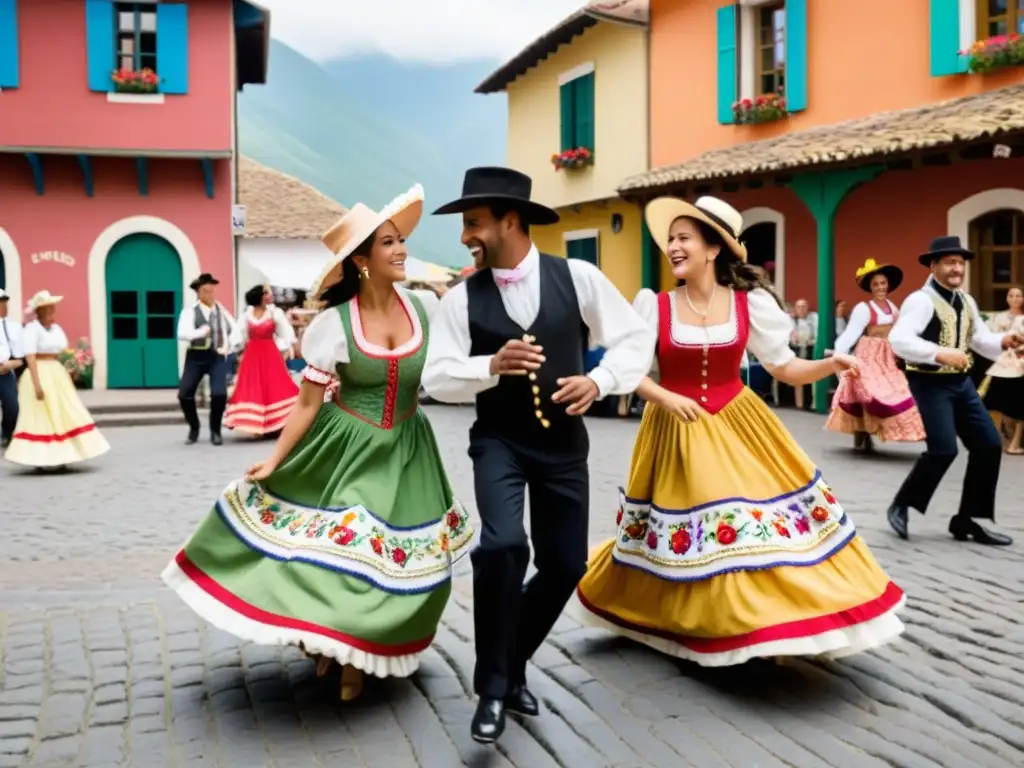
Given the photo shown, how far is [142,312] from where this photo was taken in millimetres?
18891

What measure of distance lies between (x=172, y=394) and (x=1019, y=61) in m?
12.3

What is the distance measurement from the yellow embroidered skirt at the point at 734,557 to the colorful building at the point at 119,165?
15.5 metres

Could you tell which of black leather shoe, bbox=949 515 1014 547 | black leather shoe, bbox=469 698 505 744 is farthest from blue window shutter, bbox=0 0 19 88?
black leather shoe, bbox=469 698 505 744

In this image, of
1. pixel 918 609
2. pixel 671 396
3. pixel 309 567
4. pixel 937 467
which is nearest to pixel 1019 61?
pixel 937 467

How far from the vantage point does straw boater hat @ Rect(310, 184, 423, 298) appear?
13.5 feet

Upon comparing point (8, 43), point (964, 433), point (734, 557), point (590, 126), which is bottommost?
point (734, 557)

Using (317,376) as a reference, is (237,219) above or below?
above

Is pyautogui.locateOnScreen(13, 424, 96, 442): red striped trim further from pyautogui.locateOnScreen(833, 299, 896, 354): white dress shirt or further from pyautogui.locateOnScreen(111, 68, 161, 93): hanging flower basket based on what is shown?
pyautogui.locateOnScreen(111, 68, 161, 93): hanging flower basket

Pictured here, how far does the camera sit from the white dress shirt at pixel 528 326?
373 cm

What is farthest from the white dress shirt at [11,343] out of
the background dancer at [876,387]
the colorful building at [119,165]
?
the background dancer at [876,387]

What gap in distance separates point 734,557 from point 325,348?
62.4 inches

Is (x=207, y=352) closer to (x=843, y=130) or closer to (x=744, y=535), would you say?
(x=843, y=130)

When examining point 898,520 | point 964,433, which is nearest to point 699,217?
point 964,433

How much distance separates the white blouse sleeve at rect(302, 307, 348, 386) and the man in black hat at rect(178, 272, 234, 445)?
8.47 metres
